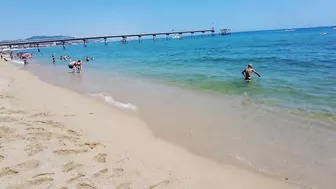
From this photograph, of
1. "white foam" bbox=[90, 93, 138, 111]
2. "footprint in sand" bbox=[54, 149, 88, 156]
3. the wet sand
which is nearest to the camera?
"footprint in sand" bbox=[54, 149, 88, 156]

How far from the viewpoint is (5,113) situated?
833 centimetres

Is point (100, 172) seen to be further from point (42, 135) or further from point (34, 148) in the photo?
point (42, 135)

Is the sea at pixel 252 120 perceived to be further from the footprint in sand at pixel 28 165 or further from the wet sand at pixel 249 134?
the footprint in sand at pixel 28 165

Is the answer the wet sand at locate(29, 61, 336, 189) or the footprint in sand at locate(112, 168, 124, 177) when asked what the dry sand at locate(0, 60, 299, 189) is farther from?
the wet sand at locate(29, 61, 336, 189)

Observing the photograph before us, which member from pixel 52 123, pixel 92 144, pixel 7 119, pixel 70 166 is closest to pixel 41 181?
pixel 70 166

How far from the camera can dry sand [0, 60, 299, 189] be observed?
474 cm

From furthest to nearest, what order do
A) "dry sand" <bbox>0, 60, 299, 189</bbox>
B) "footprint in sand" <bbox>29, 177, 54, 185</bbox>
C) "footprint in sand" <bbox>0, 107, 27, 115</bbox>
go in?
1. "footprint in sand" <bbox>0, 107, 27, 115</bbox>
2. "dry sand" <bbox>0, 60, 299, 189</bbox>
3. "footprint in sand" <bbox>29, 177, 54, 185</bbox>

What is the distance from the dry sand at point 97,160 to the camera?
4.74 meters

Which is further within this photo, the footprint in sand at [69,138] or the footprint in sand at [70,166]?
the footprint in sand at [69,138]

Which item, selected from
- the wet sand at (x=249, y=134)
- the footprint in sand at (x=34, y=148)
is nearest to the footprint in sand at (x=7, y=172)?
the footprint in sand at (x=34, y=148)

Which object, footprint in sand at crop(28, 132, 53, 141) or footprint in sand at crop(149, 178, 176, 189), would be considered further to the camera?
footprint in sand at crop(28, 132, 53, 141)

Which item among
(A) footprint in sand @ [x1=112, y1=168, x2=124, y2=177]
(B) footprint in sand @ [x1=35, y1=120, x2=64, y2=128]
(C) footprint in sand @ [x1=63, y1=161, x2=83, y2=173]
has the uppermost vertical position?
(B) footprint in sand @ [x1=35, y1=120, x2=64, y2=128]

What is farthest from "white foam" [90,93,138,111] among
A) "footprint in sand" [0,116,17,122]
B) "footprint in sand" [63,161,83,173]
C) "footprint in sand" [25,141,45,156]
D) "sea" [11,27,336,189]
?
"footprint in sand" [63,161,83,173]

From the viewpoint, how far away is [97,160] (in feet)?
18.4
